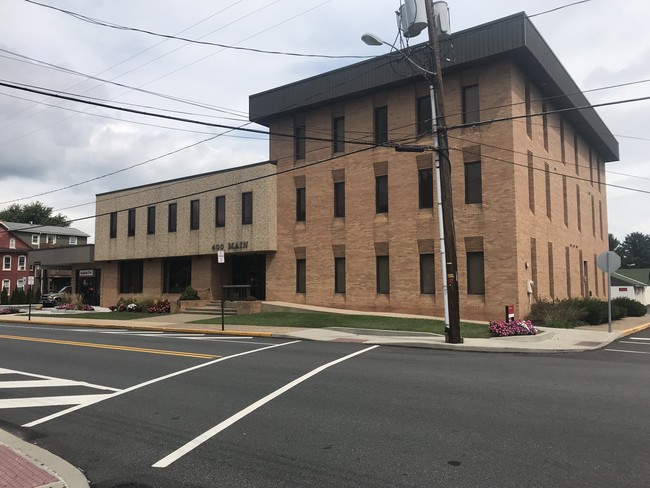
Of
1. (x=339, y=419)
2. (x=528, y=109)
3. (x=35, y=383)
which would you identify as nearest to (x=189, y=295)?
(x=35, y=383)

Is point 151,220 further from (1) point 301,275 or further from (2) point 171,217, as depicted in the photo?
(1) point 301,275

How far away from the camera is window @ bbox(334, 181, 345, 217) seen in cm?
2634

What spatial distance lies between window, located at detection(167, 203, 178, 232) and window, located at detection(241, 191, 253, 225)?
232 inches

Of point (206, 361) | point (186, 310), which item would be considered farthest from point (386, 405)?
point (186, 310)

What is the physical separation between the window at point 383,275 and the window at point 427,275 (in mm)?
1785

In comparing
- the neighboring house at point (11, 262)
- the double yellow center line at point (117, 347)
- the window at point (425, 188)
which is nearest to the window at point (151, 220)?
the double yellow center line at point (117, 347)

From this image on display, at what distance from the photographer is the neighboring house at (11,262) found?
65.2 metres

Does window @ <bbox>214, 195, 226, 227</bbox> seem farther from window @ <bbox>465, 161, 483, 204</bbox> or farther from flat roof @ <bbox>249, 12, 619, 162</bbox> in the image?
window @ <bbox>465, 161, 483, 204</bbox>

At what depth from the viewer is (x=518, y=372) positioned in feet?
33.7

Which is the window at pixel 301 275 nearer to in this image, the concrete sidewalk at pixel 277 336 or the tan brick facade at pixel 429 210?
the tan brick facade at pixel 429 210

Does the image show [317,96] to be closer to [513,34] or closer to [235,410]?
[513,34]

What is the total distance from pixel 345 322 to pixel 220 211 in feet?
43.4

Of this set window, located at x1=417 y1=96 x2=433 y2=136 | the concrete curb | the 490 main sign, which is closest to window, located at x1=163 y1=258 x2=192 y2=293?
the 490 main sign

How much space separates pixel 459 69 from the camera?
2247 cm
